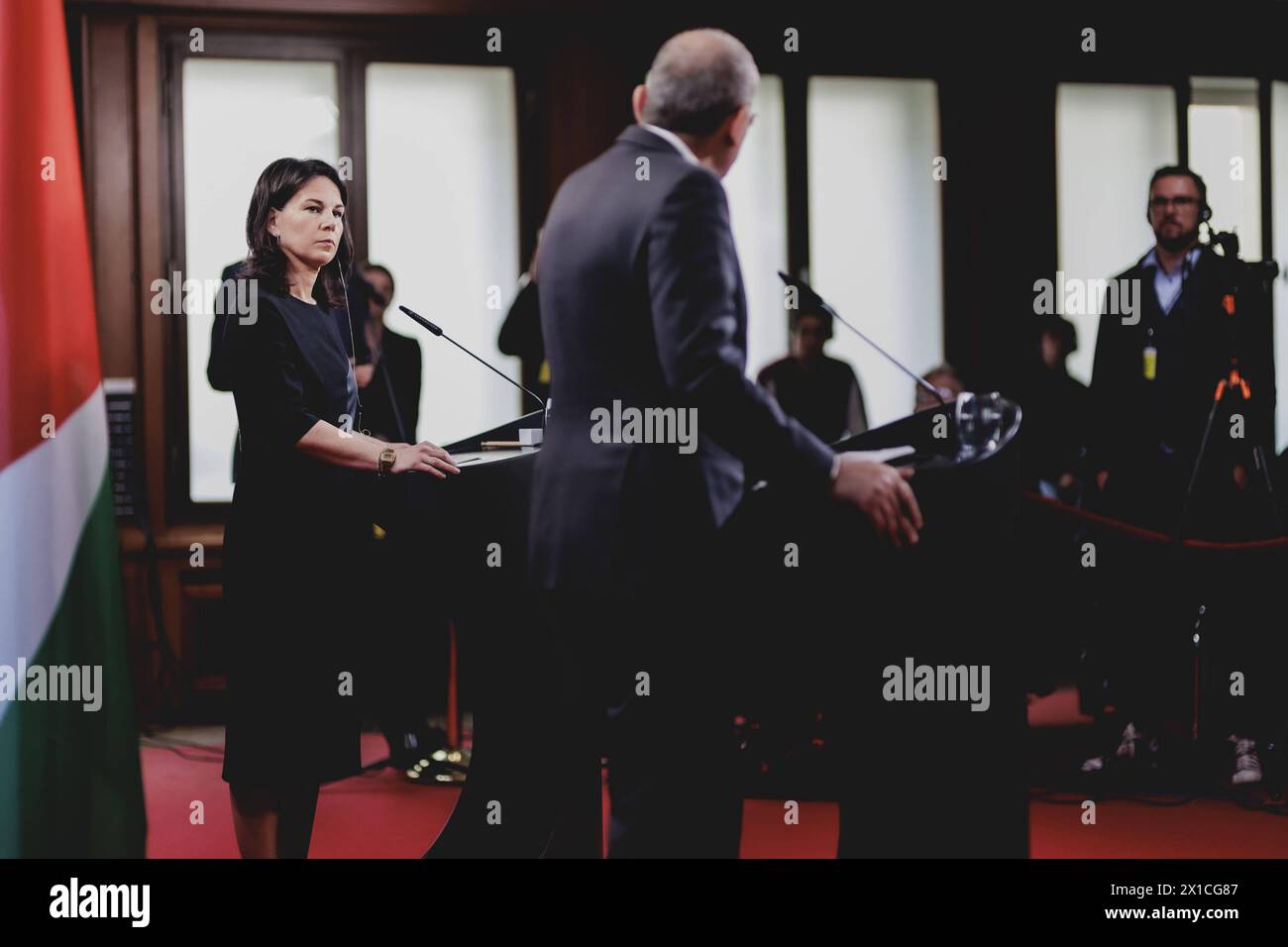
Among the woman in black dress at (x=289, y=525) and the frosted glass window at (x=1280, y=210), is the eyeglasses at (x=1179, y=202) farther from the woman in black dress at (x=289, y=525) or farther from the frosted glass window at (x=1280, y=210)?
the woman in black dress at (x=289, y=525)

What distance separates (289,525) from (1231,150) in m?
4.99

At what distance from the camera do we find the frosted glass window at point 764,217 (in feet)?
19.2

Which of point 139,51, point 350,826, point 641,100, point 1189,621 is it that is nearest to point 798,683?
point 641,100

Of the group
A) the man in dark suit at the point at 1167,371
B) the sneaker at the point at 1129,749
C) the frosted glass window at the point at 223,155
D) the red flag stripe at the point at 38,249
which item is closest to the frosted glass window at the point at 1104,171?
the man in dark suit at the point at 1167,371

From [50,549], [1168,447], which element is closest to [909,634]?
[50,549]

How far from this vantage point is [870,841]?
205 centimetres

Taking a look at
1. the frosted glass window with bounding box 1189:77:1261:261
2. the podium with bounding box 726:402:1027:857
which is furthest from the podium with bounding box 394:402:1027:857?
the frosted glass window with bounding box 1189:77:1261:261

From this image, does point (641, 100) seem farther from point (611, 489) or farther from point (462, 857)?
point (462, 857)

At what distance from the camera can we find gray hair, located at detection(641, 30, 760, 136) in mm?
1929

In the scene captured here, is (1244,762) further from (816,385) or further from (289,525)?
(289,525)

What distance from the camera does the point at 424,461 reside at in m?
2.49

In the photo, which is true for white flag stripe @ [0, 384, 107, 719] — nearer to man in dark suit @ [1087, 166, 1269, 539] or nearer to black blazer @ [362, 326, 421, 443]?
black blazer @ [362, 326, 421, 443]

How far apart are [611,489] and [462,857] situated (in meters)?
1.19

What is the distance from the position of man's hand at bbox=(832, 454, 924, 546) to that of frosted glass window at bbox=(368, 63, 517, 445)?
3649 mm
